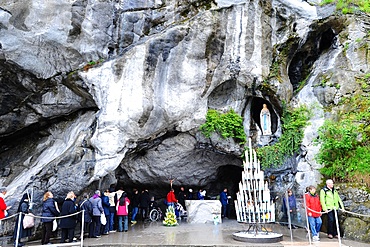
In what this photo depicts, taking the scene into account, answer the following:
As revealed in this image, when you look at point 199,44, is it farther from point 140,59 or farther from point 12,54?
point 12,54

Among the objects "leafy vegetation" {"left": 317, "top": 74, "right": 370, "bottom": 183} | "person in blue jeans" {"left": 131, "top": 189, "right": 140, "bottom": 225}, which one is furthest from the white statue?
"person in blue jeans" {"left": 131, "top": 189, "right": 140, "bottom": 225}

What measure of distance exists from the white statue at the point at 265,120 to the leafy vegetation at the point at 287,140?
0.69 m

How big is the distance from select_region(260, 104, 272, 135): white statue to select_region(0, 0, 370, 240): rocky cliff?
264 mm

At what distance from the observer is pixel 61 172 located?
33.7 feet

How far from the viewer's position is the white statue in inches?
499

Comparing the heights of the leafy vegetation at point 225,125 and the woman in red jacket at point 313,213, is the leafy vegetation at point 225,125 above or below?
above

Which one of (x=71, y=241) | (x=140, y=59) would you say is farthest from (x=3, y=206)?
(x=140, y=59)

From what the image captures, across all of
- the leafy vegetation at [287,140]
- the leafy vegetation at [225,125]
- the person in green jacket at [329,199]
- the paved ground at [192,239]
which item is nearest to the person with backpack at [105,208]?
the paved ground at [192,239]

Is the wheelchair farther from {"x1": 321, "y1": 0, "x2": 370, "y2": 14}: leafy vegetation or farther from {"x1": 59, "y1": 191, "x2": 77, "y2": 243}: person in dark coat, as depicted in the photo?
{"x1": 321, "y1": 0, "x2": 370, "y2": 14}: leafy vegetation

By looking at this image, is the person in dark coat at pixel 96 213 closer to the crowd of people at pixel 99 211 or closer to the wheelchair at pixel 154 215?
the crowd of people at pixel 99 211

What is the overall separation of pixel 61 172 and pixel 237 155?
6.63 meters

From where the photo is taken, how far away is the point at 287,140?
1161cm

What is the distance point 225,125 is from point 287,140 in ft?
7.70

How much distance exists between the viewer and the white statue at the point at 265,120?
12664 millimetres
